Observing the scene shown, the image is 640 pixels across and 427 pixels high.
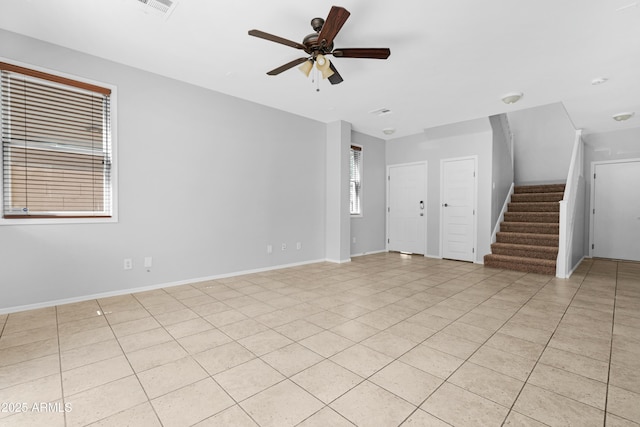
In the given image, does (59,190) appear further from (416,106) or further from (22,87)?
(416,106)

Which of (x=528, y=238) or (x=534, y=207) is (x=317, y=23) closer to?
(x=528, y=238)

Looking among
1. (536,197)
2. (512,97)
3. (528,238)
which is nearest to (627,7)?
(512,97)

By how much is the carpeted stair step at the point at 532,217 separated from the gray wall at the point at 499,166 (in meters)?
0.22

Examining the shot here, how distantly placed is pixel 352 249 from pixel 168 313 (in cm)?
430

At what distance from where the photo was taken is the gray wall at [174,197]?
10.3ft

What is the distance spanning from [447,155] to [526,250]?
96.4 inches

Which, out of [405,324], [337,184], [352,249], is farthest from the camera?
[352,249]

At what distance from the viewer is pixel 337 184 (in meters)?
5.78

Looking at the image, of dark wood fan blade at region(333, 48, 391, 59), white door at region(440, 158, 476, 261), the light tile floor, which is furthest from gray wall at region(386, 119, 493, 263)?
dark wood fan blade at region(333, 48, 391, 59)

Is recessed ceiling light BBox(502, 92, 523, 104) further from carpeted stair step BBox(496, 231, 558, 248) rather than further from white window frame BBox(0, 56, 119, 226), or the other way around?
white window frame BBox(0, 56, 119, 226)

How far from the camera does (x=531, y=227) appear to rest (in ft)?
19.1

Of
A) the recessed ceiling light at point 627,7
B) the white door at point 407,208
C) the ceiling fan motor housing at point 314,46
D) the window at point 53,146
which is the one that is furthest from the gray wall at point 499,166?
the window at point 53,146

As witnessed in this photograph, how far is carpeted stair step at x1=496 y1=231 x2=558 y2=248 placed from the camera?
17.7 feet

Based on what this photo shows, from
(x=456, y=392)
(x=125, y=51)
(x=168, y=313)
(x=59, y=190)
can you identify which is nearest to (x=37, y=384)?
(x=168, y=313)
